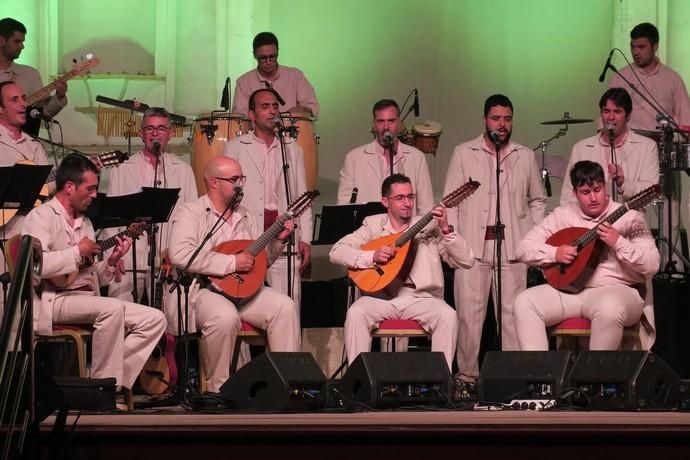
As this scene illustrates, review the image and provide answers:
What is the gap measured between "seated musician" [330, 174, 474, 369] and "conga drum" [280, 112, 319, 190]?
5.04 ft

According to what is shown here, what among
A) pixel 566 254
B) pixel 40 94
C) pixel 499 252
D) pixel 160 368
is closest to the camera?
pixel 566 254

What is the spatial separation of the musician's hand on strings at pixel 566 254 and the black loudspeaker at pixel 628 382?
1.39 m

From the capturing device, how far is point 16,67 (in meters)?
9.95

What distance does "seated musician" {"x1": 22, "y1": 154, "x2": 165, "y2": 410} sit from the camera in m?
7.18

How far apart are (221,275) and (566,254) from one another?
1.96 metres

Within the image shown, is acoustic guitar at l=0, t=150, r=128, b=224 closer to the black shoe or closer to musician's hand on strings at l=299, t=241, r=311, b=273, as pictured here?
musician's hand on strings at l=299, t=241, r=311, b=273

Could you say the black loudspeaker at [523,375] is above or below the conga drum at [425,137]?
below

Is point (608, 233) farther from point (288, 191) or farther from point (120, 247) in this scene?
point (120, 247)

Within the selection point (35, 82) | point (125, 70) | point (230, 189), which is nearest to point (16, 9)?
point (125, 70)

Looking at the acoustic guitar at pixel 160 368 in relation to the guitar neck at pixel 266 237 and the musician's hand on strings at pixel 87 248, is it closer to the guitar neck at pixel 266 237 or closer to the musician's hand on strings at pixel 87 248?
the guitar neck at pixel 266 237

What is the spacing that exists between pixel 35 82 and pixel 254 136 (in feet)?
6.86

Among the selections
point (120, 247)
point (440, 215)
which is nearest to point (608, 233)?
point (440, 215)

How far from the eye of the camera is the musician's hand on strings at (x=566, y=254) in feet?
24.6

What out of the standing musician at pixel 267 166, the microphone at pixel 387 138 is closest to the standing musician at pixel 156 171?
the standing musician at pixel 267 166
